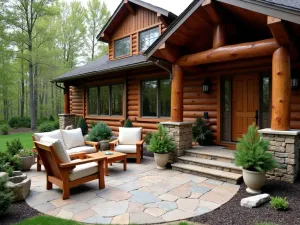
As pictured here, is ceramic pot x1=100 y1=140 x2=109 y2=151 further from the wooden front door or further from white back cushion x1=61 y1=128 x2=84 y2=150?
the wooden front door

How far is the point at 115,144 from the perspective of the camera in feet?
20.6

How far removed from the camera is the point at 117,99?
959cm

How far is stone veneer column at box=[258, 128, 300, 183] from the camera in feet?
13.0

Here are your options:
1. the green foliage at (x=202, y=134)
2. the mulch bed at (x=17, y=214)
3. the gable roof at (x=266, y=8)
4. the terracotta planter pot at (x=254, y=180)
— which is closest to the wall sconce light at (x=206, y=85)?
the green foliage at (x=202, y=134)

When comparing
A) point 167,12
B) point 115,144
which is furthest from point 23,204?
point 167,12

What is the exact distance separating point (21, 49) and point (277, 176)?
57.7 ft

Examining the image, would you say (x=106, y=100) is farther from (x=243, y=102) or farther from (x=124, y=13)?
(x=243, y=102)

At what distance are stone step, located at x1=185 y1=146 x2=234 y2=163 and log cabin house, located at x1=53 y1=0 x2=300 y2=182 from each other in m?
0.27

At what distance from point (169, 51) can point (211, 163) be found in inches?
115

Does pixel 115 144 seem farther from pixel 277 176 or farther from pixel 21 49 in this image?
pixel 21 49

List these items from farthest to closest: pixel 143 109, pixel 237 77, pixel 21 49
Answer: pixel 21 49 → pixel 143 109 → pixel 237 77

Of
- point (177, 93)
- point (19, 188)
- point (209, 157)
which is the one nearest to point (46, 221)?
point (19, 188)

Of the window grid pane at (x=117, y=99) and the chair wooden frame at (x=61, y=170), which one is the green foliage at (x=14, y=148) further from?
the window grid pane at (x=117, y=99)

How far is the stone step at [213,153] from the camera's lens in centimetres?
506
